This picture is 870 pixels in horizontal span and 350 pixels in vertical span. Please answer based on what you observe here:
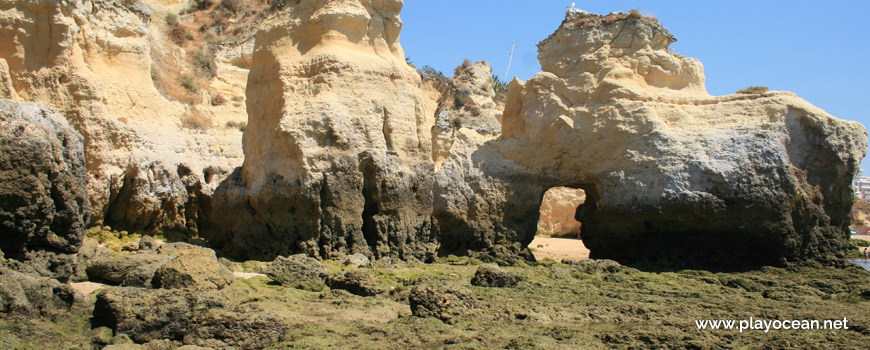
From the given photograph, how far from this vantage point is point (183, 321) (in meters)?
5.83

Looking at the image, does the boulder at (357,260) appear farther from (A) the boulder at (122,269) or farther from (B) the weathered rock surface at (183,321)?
(B) the weathered rock surface at (183,321)

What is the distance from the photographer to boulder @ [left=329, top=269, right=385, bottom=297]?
7.96 m

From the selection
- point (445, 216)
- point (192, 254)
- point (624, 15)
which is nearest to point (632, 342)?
point (192, 254)

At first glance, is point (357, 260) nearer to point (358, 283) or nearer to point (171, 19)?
point (358, 283)

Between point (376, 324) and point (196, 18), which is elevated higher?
point (196, 18)

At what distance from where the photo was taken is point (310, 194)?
10211 millimetres

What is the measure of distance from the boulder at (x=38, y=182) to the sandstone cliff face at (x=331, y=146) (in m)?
3.39

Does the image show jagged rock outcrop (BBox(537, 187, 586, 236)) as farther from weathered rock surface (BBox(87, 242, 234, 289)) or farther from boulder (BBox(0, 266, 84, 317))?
boulder (BBox(0, 266, 84, 317))

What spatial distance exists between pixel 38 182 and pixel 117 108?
6.39 m

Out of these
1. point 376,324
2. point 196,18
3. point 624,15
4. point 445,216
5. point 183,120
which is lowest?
point 376,324

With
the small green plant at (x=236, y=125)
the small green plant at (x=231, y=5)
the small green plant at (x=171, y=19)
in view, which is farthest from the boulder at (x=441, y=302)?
the small green plant at (x=231, y=5)

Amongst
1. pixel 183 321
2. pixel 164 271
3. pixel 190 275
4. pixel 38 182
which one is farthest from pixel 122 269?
pixel 183 321

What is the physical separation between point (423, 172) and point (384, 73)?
1604mm

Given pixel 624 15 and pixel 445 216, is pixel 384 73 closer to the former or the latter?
pixel 445 216
